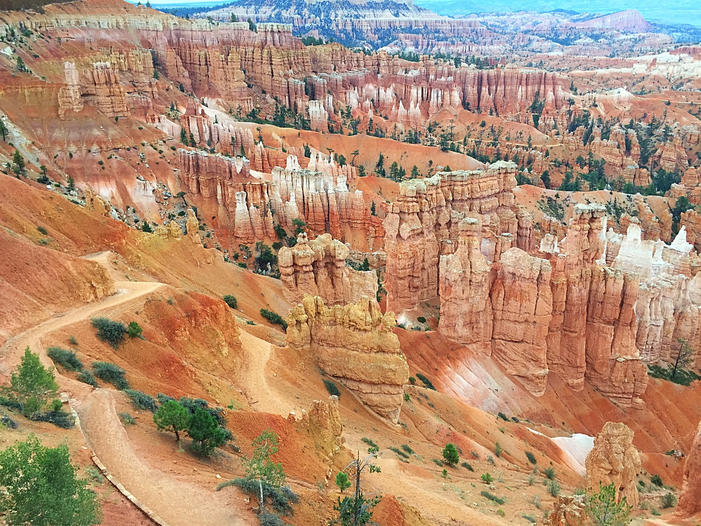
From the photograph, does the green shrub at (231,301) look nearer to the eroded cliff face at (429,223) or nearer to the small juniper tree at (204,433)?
the eroded cliff face at (429,223)

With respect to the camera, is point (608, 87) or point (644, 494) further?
point (608, 87)

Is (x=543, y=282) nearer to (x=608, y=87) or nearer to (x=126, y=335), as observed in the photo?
(x=126, y=335)

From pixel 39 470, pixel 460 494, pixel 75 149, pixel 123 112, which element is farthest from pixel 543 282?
pixel 123 112

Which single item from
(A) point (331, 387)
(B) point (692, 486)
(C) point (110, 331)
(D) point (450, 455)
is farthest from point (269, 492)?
(B) point (692, 486)

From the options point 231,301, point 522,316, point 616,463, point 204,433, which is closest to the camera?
point 204,433

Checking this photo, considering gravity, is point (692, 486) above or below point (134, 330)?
below

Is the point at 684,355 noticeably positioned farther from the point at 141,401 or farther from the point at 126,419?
the point at 126,419
